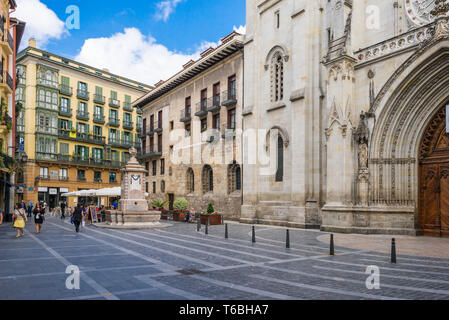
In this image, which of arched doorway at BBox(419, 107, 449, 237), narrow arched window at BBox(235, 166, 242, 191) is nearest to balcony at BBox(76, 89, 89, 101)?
narrow arched window at BBox(235, 166, 242, 191)

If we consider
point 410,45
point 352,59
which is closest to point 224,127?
point 352,59

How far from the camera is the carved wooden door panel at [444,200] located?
16039 mm

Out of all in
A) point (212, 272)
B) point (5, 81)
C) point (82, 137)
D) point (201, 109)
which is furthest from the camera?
point (82, 137)

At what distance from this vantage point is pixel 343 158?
59.5ft

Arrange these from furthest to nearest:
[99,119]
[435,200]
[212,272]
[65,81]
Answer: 1. [99,119]
2. [65,81]
3. [435,200]
4. [212,272]

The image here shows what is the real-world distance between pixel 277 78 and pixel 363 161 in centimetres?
957

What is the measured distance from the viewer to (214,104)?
31.9m

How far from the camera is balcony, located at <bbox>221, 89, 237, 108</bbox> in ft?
95.1

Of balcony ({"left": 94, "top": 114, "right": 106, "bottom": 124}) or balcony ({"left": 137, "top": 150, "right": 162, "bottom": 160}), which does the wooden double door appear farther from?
balcony ({"left": 94, "top": 114, "right": 106, "bottom": 124})

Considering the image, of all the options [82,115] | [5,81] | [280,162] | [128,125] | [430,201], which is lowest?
[430,201]

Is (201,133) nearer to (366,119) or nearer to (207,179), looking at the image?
(207,179)

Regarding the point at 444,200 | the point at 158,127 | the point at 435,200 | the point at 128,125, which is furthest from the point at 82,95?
the point at 444,200

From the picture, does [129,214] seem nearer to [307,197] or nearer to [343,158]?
[307,197]
